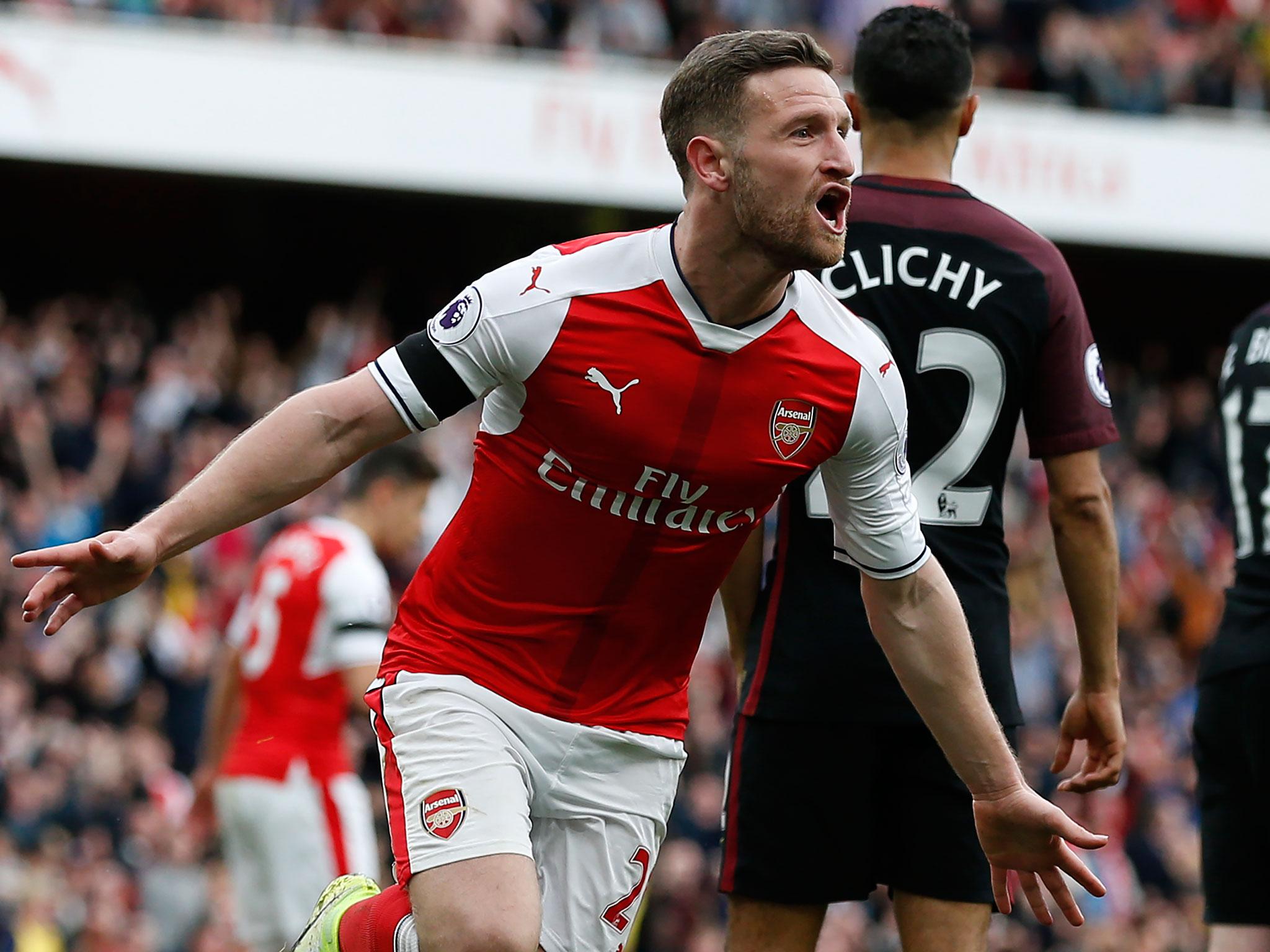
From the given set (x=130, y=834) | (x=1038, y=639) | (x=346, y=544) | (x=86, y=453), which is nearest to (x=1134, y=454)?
(x=1038, y=639)

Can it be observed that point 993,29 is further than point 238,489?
Yes

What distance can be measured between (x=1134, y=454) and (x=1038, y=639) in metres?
5.04

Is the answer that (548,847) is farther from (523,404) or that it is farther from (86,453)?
(86,453)

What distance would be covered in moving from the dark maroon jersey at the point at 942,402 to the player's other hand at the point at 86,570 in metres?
1.71

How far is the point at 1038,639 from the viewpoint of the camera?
14250 mm

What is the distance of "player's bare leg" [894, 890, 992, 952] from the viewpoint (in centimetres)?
448

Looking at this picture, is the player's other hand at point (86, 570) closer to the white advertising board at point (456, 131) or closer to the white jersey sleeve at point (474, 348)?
the white jersey sleeve at point (474, 348)

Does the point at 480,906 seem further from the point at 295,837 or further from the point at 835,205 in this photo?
the point at 295,837

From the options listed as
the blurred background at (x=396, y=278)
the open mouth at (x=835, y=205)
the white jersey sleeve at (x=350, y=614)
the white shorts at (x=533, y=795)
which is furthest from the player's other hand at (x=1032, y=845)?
the blurred background at (x=396, y=278)

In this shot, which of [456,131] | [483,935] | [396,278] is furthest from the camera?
[396,278]

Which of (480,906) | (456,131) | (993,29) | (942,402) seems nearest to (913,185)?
(942,402)

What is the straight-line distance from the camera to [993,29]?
19219mm

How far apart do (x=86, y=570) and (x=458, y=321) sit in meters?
0.89

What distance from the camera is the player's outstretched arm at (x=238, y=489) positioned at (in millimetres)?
3381
